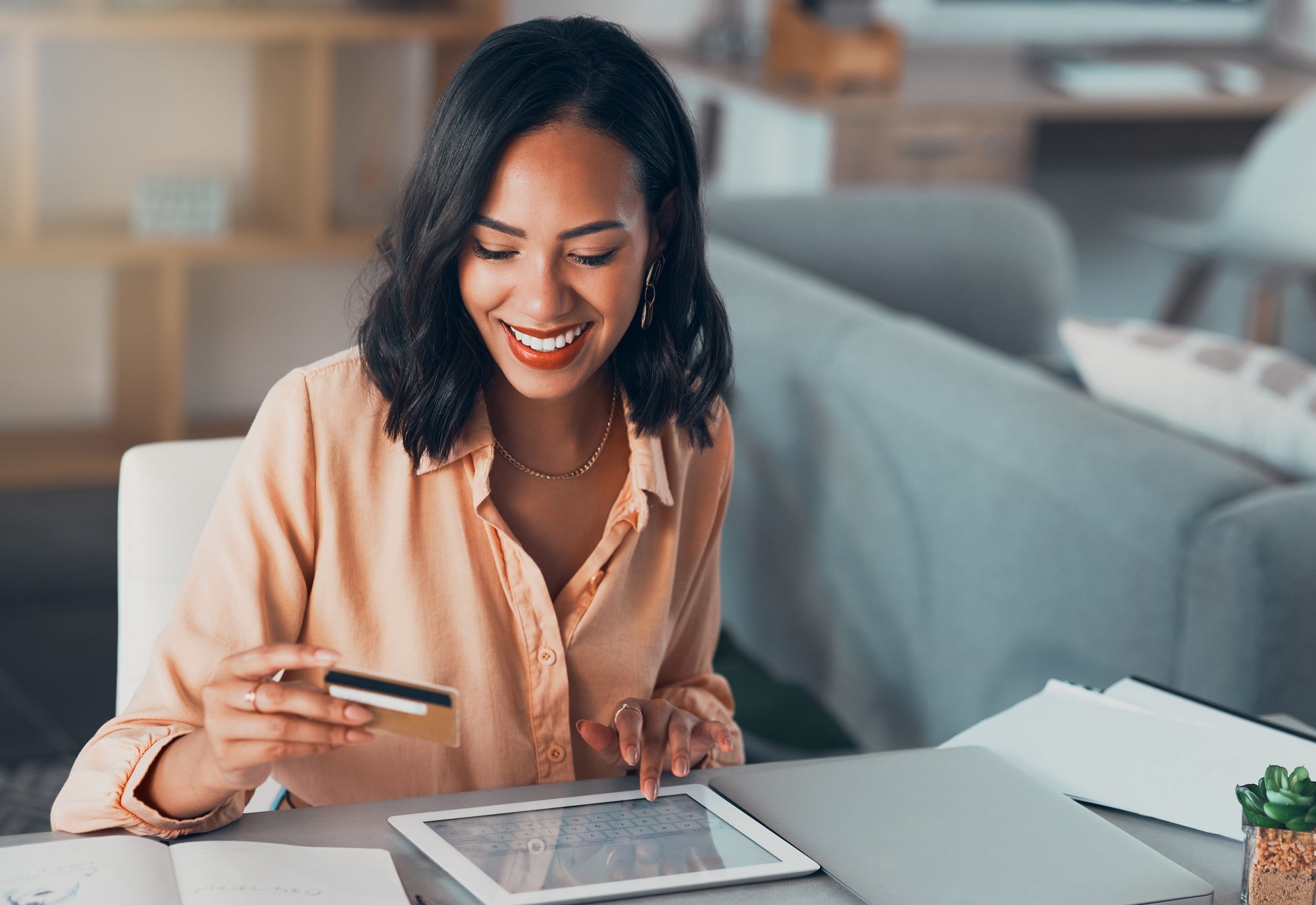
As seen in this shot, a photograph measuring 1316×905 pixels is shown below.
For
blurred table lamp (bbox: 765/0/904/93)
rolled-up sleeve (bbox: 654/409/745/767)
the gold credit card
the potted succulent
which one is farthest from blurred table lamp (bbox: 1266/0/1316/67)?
the gold credit card

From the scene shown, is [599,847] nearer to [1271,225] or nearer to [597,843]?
[597,843]

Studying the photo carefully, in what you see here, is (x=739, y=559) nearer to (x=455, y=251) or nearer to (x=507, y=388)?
(x=507, y=388)

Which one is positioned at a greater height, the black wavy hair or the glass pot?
the black wavy hair

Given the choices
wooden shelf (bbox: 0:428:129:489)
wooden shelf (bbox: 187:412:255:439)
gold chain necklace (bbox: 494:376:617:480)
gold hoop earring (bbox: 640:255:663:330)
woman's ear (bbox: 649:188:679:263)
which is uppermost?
woman's ear (bbox: 649:188:679:263)

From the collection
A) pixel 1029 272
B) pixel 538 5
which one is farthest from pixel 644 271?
pixel 538 5

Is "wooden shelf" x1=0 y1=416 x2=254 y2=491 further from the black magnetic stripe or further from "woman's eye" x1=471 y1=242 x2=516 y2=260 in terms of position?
the black magnetic stripe

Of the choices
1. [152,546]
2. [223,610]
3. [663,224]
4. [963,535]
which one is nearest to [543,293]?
[663,224]

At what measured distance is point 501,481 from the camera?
1.18 m

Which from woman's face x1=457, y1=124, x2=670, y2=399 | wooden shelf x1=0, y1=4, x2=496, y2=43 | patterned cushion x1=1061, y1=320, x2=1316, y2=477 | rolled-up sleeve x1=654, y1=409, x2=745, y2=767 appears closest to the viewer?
woman's face x1=457, y1=124, x2=670, y2=399

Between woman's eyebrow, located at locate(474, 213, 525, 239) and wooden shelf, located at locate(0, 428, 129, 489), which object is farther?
wooden shelf, located at locate(0, 428, 129, 489)

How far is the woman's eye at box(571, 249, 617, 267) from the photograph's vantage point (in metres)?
1.03

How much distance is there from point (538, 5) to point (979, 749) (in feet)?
9.79

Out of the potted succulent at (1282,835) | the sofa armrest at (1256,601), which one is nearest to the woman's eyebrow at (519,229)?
the potted succulent at (1282,835)

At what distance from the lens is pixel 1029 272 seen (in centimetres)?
287
